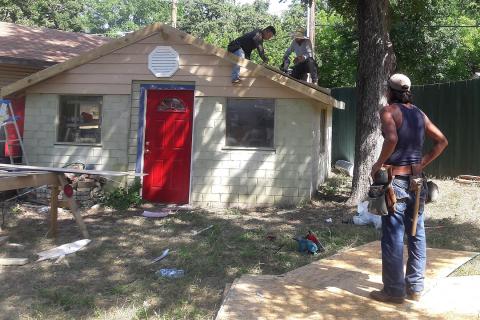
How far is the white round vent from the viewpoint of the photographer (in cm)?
998

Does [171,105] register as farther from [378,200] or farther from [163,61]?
[378,200]

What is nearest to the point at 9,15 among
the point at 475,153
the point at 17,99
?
the point at 17,99

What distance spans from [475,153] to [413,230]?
8.43 m

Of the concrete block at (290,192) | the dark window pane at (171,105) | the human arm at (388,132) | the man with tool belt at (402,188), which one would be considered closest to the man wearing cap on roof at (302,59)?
the concrete block at (290,192)

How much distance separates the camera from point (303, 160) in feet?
32.3

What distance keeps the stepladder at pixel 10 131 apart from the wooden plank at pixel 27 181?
3.63m

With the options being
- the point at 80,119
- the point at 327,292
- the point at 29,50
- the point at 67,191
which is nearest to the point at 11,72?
the point at 29,50

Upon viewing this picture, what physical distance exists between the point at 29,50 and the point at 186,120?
4796mm

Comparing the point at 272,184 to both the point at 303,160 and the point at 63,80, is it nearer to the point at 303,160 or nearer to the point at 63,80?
the point at 303,160

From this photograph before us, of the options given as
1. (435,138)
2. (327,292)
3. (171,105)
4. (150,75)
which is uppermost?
Answer: (150,75)

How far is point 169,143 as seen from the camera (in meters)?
10.1

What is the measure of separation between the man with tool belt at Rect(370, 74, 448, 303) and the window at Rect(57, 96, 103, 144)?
720 centimetres

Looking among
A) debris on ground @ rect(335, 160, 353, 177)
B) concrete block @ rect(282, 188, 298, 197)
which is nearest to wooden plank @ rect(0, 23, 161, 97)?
concrete block @ rect(282, 188, 298, 197)

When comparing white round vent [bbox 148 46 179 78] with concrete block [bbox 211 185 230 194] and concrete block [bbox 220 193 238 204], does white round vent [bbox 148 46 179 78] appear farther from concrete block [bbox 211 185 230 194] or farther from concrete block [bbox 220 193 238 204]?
concrete block [bbox 220 193 238 204]
